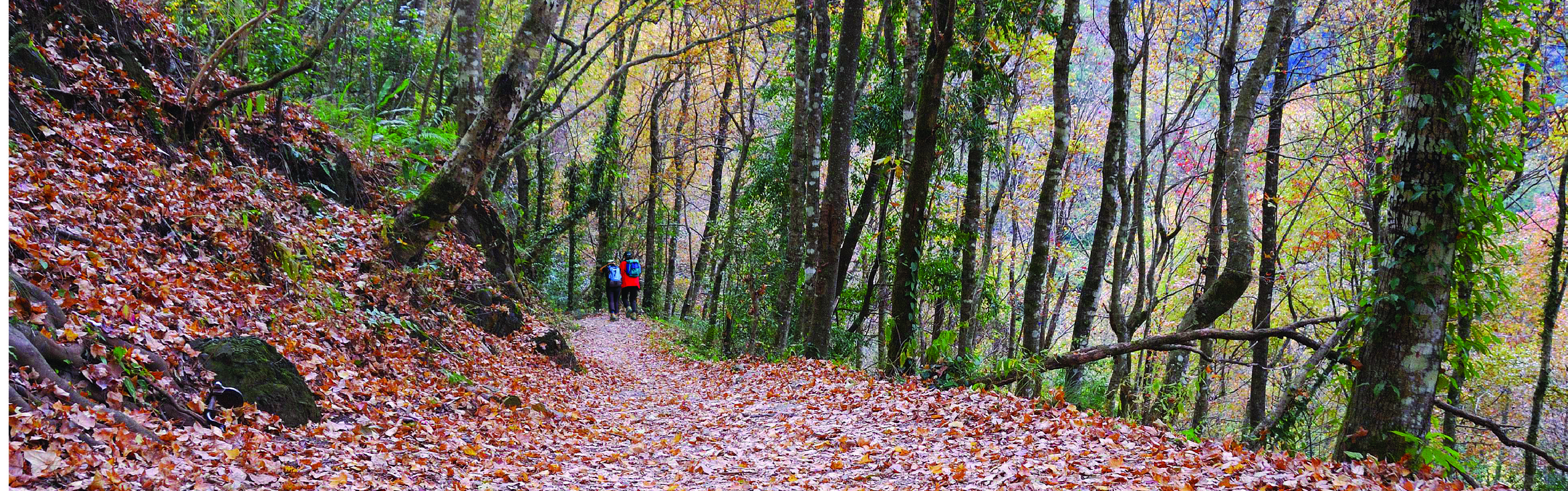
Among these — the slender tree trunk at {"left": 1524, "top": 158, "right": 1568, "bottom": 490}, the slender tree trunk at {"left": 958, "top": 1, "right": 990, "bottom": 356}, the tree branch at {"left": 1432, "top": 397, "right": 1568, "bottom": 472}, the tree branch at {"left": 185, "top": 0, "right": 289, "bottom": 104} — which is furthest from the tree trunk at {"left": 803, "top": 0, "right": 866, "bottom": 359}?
the slender tree trunk at {"left": 1524, "top": 158, "right": 1568, "bottom": 490}

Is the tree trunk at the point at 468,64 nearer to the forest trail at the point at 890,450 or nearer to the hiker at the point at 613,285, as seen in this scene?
the forest trail at the point at 890,450

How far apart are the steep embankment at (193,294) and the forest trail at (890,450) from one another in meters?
1.14

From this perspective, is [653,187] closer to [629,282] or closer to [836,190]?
[629,282]

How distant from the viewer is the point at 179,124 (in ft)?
26.2

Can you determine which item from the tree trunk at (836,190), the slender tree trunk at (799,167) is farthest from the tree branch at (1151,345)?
the slender tree trunk at (799,167)

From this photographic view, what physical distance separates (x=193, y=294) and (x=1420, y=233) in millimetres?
8404

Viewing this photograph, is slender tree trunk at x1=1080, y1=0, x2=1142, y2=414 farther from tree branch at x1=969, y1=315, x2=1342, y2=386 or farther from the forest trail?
the forest trail

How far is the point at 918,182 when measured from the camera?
32.8ft

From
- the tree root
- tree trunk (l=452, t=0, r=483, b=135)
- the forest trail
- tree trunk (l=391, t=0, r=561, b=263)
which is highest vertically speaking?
tree trunk (l=452, t=0, r=483, b=135)

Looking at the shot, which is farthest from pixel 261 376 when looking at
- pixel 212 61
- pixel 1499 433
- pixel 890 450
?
pixel 1499 433

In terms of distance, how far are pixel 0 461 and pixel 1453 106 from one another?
23.5 ft

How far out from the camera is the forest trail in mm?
4840

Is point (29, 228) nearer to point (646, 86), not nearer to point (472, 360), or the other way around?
point (472, 360)

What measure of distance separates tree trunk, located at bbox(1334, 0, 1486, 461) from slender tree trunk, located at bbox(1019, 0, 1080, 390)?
4.80 metres
